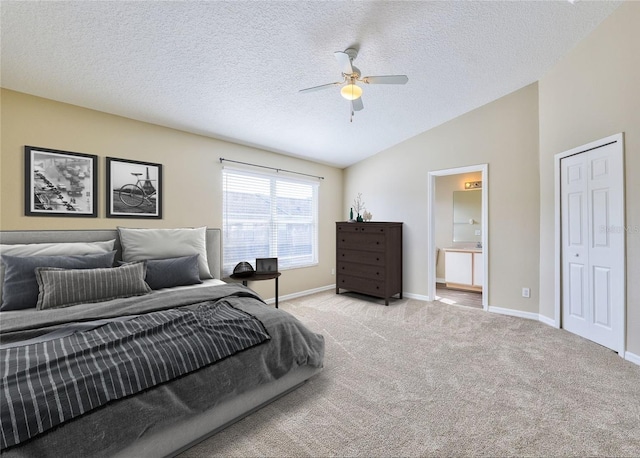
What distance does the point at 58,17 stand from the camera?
184cm

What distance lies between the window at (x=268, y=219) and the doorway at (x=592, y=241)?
3529 millimetres

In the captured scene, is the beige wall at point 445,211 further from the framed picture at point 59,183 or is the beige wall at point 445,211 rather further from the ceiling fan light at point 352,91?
the framed picture at point 59,183

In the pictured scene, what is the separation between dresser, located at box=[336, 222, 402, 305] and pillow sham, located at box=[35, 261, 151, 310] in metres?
3.14

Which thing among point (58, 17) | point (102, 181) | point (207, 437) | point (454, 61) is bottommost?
point (207, 437)

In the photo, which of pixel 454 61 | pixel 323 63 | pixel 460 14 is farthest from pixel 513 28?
pixel 323 63

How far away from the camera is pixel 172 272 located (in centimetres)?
281

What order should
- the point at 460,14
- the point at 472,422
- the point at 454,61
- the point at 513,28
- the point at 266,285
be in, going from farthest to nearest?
the point at 266,285 < the point at 454,61 < the point at 513,28 < the point at 460,14 < the point at 472,422

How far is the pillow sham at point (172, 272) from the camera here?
2713 millimetres

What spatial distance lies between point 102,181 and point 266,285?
2.45m

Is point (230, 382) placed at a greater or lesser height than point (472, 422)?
greater

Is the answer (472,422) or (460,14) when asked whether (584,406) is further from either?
(460,14)

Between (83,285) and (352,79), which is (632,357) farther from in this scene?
(83,285)

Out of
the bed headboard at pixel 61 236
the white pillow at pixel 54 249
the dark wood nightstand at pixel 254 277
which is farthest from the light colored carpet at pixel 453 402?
the bed headboard at pixel 61 236

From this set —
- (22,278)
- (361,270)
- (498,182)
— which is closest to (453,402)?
(361,270)
